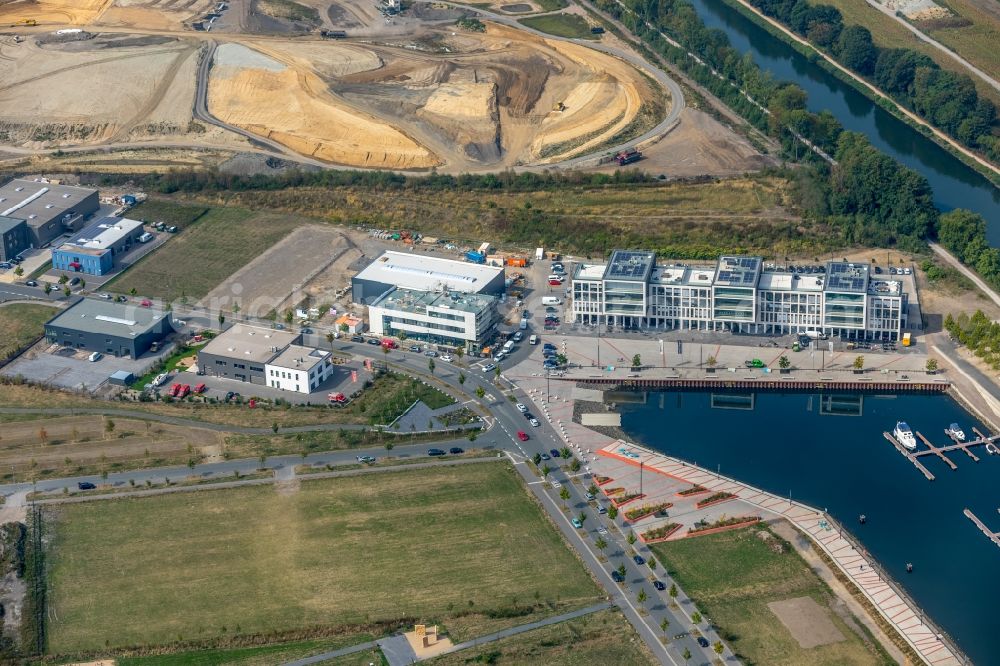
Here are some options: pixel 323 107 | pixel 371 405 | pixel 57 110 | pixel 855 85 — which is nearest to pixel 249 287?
pixel 371 405

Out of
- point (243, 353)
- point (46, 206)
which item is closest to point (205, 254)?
point (46, 206)

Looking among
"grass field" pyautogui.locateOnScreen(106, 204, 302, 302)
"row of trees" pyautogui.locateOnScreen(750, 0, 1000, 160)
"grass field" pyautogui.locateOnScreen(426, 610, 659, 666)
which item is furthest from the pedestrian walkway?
"row of trees" pyautogui.locateOnScreen(750, 0, 1000, 160)

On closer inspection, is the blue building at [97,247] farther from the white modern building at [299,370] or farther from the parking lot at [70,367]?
the white modern building at [299,370]

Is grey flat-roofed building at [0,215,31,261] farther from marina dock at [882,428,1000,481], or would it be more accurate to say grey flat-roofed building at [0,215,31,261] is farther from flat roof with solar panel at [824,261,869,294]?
marina dock at [882,428,1000,481]

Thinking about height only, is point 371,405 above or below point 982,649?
below

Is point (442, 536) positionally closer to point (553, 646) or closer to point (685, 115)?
point (553, 646)

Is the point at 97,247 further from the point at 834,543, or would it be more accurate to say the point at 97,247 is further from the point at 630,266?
the point at 834,543
